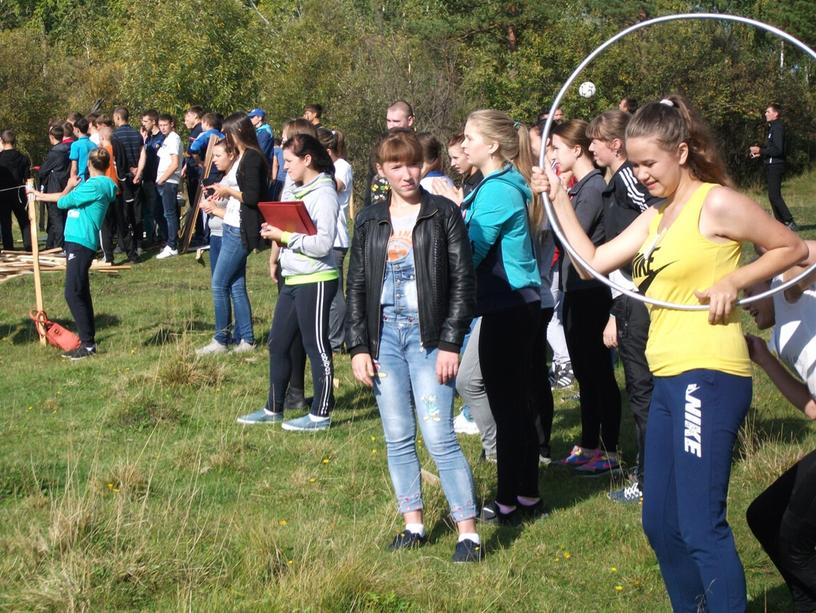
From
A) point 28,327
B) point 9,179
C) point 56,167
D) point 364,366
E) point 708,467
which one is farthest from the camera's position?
point 9,179

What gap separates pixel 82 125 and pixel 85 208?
8933 millimetres

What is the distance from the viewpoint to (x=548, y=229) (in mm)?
7793

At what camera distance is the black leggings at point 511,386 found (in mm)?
5625

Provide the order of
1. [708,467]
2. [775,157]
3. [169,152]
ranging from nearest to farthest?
[708,467] → [169,152] → [775,157]

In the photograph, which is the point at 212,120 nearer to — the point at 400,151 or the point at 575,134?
the point at 575,134

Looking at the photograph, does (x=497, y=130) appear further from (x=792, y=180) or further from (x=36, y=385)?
(x=792, y=180)

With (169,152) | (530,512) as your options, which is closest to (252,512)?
(530,512)

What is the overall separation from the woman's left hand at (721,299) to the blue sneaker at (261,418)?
4.78m

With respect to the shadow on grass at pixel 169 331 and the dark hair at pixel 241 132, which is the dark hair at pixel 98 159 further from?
the shadow on grass at pixel 169 331

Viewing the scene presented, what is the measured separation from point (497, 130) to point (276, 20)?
53.6 m

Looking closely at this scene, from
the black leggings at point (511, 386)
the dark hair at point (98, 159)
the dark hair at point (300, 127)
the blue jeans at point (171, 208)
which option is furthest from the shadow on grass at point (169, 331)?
the blue jeans at point (171, 208)

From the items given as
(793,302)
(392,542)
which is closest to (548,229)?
(392,542)

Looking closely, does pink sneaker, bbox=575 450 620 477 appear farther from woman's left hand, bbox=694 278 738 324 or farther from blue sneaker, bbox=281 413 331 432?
woman's left hand, bbox=694 278 738 324

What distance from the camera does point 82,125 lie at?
1881 cm
